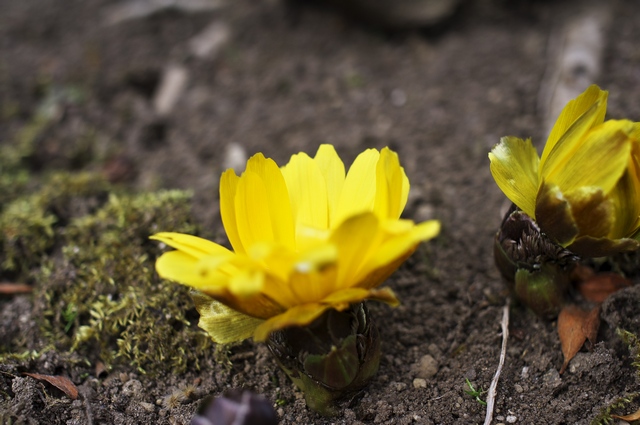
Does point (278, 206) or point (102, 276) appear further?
point (102, 276)

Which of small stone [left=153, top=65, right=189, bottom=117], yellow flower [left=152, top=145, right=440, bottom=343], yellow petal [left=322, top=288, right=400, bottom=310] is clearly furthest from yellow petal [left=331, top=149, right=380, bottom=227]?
small stone [left=153, top=65, right=189, bottom=117]

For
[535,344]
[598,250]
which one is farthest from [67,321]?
[598,250]

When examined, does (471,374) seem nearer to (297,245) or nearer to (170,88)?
(297,245)

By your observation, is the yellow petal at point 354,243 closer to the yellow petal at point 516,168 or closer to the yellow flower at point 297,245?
the yellow flower at point 297,245

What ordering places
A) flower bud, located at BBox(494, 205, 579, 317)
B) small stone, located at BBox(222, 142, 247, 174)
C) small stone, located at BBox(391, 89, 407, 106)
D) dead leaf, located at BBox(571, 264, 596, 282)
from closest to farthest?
flower bud, located at BBox(494, 205, 579, 317) < dead leaf, located at BBox(571, 264, 596, 282) < small stone, located at BBox(222, 142, 247, 174) < small stone, located at BBox(391, 89, 407, 106)

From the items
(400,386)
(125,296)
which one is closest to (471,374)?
(400,386)

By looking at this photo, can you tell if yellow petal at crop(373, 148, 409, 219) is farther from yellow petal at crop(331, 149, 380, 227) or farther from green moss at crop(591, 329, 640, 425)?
green moss at crop(591, 329, 640, 425)
